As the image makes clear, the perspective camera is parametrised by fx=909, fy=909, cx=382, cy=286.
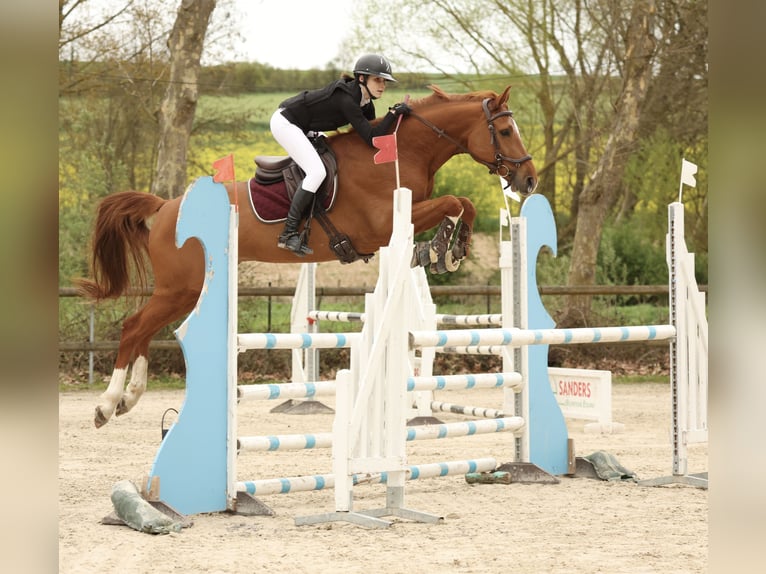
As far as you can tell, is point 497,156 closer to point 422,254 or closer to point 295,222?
point 422,254

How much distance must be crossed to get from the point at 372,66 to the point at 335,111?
1.10 ft

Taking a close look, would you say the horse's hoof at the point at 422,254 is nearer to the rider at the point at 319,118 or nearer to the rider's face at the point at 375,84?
the rider at the point at 319,118

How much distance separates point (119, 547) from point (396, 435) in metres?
1.05

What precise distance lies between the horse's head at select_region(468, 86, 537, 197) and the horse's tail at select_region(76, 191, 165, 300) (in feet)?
6.18

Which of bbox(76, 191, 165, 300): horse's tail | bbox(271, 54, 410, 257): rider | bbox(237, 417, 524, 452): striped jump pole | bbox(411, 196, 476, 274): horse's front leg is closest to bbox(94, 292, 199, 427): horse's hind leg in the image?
bbox(76, 191, 165, 300): horse's tail

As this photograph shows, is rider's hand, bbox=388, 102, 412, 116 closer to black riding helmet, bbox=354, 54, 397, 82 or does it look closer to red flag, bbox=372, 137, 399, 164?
black riding helmet, bbox=354, 54, 397, 82

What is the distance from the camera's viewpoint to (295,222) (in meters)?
4.86

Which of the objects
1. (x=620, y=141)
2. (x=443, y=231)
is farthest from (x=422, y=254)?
(x=620, y=141)

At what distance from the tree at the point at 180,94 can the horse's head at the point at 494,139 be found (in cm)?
463

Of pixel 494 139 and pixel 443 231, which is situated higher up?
pixel 494 139

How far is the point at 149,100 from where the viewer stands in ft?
39.7
